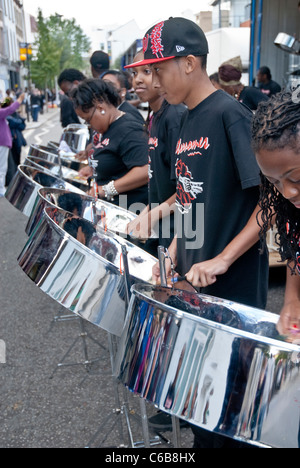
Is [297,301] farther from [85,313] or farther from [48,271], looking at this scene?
[48,271]

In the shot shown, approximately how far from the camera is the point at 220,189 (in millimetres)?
1080

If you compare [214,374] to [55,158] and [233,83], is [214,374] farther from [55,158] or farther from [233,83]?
[233,83]

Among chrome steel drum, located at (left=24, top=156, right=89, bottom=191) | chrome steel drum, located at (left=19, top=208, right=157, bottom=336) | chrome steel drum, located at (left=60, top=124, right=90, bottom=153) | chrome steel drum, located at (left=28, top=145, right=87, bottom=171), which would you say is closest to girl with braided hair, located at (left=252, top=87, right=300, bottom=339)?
chrome steel drum, located at (left=19, top=208, right=157, bottom=336)

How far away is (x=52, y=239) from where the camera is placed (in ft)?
3.81

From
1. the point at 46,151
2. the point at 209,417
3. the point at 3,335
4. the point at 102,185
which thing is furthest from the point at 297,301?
the point at 46,151

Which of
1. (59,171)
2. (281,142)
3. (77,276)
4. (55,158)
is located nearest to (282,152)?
(281,142)

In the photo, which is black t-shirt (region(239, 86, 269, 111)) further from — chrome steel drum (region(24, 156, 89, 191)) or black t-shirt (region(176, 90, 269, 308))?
black t-shirt (region(176, 90, 269, 308))

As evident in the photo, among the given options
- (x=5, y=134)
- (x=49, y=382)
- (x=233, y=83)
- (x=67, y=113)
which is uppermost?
(x=233, y=83)

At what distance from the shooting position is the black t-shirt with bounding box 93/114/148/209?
1818 mm

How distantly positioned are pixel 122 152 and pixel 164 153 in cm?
42

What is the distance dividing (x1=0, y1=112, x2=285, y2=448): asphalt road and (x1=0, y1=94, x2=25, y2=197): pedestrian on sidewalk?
2.86 meters

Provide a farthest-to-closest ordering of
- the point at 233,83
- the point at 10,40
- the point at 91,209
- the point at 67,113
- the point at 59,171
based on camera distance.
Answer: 1. the point at 10,40
2. the point at 67,113
3. the point at 233,83
4. the point at 59,171
5. the point at 91,209

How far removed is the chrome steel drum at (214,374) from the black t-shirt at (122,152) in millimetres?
1018

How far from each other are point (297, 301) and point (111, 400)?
1028 millimetres
